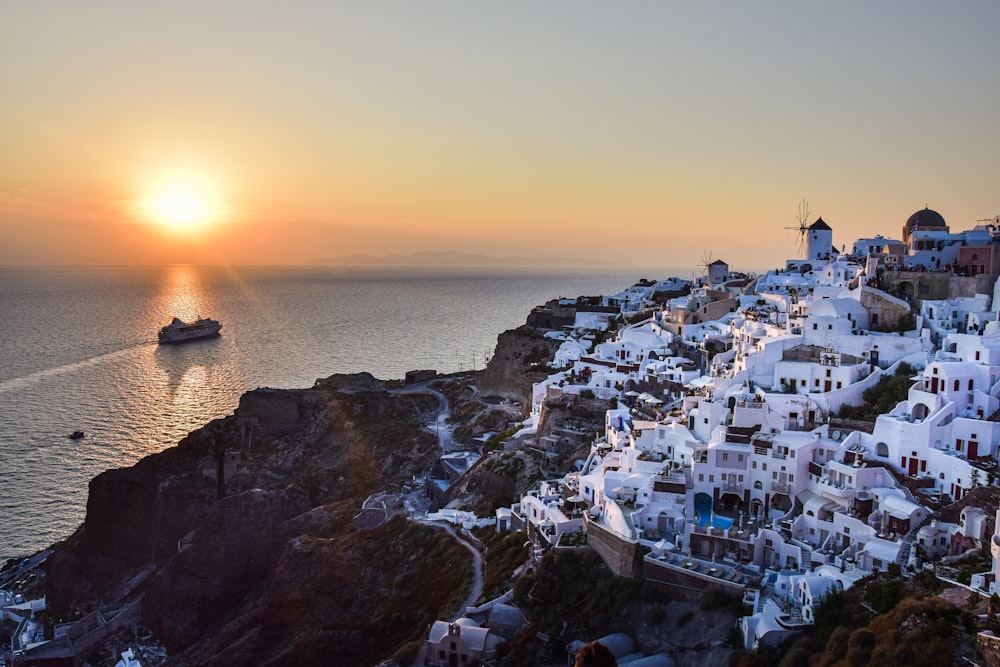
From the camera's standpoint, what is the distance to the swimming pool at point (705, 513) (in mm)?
25659

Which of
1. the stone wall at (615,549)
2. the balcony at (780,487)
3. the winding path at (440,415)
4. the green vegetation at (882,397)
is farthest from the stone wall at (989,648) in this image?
the winding path at (440,415)

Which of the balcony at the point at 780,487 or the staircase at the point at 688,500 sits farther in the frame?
the balcony at the point at 780,487

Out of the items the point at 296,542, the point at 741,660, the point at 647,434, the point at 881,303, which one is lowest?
the point at 296,542

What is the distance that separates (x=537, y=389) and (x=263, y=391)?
2322 centimetres

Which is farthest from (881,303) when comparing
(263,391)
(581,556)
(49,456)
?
(49,456)

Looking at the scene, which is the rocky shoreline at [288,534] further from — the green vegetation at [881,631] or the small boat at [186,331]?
the small boat at [186,331]

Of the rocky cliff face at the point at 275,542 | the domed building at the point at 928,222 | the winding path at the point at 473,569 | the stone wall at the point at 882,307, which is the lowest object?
the rocky cliff face at the point at 275,542

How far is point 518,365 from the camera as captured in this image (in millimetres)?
57781

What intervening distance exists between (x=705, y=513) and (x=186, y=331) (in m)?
98.6

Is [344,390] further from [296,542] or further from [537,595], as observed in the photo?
[537,595]

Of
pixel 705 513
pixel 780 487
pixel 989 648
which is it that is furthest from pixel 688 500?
pixel 989 648

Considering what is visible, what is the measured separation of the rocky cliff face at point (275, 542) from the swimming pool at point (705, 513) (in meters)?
10.2

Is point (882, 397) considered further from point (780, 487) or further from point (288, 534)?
point (288, 534)

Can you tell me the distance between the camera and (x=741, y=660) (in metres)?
20.0
